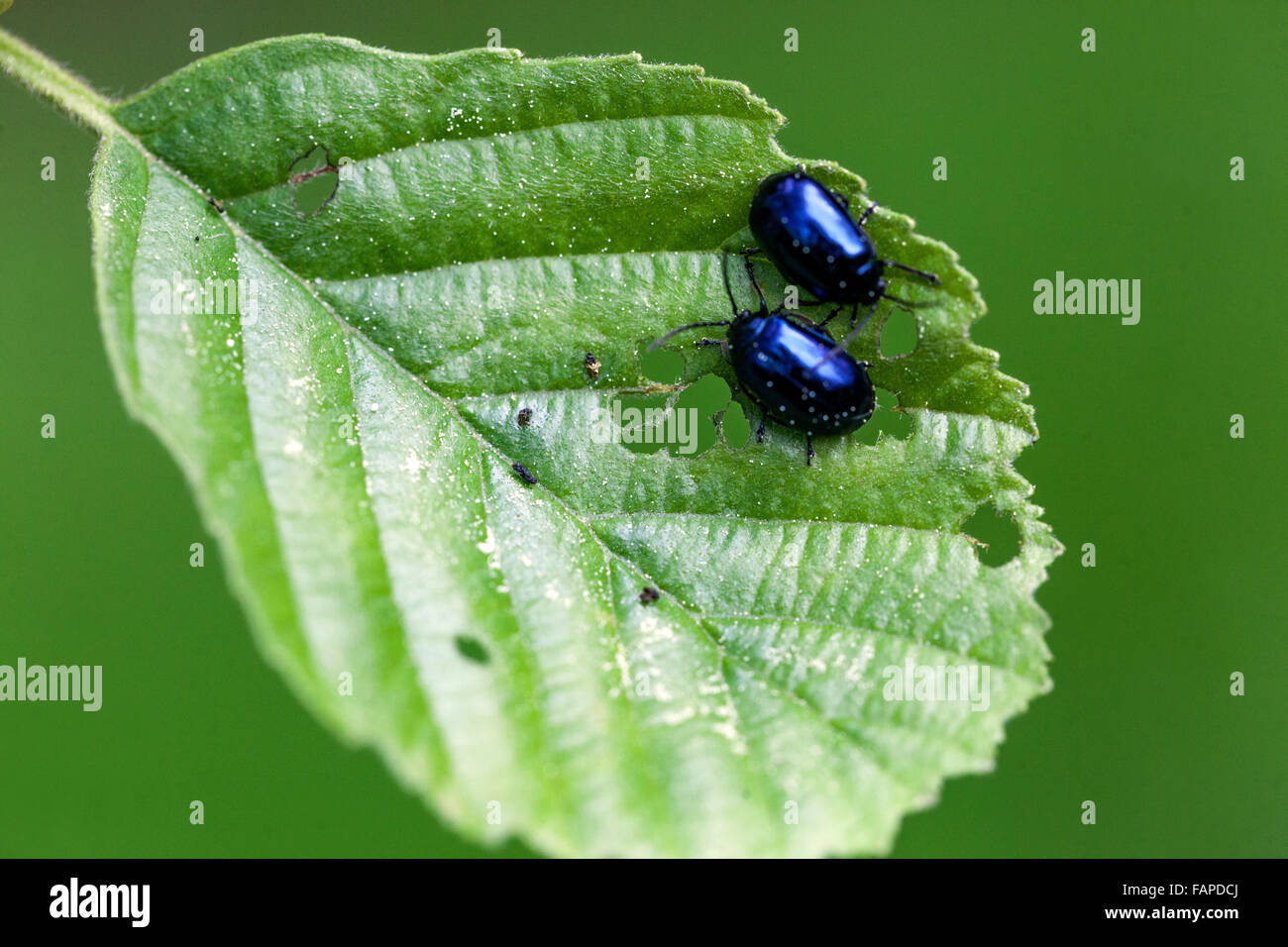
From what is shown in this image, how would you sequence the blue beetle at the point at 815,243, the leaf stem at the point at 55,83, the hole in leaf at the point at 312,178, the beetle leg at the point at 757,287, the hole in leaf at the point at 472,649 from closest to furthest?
the hole in leaf at the point at 472,649 → the leaf stem at the point at 55,83 → the hole in leaf at the point at 312,178 → the blue beetle at the point at 815,243 → the beetle leg at the point at 757,287

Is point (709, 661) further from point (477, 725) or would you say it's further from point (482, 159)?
point (482, 159)

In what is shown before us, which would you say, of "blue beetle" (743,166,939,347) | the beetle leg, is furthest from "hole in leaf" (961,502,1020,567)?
the beetle leg

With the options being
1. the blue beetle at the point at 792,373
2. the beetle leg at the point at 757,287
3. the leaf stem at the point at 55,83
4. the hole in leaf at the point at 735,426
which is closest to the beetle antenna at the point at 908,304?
the blue beetle at the point at 792,373

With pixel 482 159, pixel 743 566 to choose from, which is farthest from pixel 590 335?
pixel 743 566

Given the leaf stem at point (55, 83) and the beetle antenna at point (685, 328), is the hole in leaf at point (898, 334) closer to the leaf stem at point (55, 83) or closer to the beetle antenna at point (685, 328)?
the beetle antenna at point (685, 328)

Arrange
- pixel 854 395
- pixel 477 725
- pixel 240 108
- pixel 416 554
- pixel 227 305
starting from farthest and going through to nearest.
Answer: pixel 854 395
pixel 240 108
pixel 227 305
pixel 416 554
pixel 477 725

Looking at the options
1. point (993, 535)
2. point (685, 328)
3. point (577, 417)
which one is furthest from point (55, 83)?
point (993, 535)

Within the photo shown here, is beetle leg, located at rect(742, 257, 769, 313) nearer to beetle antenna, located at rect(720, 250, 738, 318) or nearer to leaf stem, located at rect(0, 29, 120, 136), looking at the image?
beetle antenna, located at rect(720, 250, 738, 318)
